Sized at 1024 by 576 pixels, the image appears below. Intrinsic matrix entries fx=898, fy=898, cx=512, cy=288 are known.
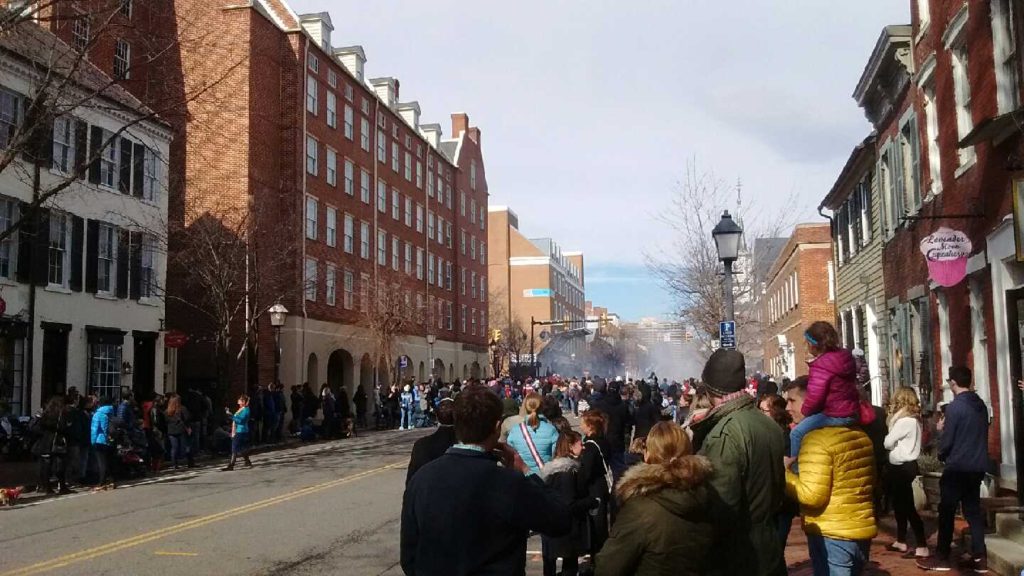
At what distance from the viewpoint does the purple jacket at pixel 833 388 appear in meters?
5.20

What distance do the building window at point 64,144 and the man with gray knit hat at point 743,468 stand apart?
2300 cm

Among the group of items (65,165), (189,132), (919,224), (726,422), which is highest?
(189,132)

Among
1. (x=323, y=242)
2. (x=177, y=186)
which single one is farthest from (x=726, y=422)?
(x=323, y=242)

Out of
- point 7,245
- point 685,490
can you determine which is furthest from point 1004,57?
point 7,245

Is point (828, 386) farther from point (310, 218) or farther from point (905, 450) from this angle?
point (310, 218)

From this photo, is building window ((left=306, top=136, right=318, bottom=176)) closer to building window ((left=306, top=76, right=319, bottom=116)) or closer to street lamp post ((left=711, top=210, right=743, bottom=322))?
building window ((left=306, top=76, right=319, bottom=116))

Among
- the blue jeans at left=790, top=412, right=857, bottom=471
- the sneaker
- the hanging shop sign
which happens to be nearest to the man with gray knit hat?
the blue jeans at left=790, top=412, right=857, bottom=471

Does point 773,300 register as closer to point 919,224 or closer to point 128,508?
point 919,224

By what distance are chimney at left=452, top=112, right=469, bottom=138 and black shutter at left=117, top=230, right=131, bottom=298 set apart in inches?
1702

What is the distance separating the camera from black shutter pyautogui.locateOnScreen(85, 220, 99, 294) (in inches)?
1003

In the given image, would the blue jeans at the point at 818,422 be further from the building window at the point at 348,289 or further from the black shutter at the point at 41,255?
the building window at the point at 348,289

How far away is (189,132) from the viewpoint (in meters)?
35.2

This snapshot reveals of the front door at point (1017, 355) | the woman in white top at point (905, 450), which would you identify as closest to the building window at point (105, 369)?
the woman in white top at point (905, 450)

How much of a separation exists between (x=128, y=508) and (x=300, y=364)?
2422 centimetres
